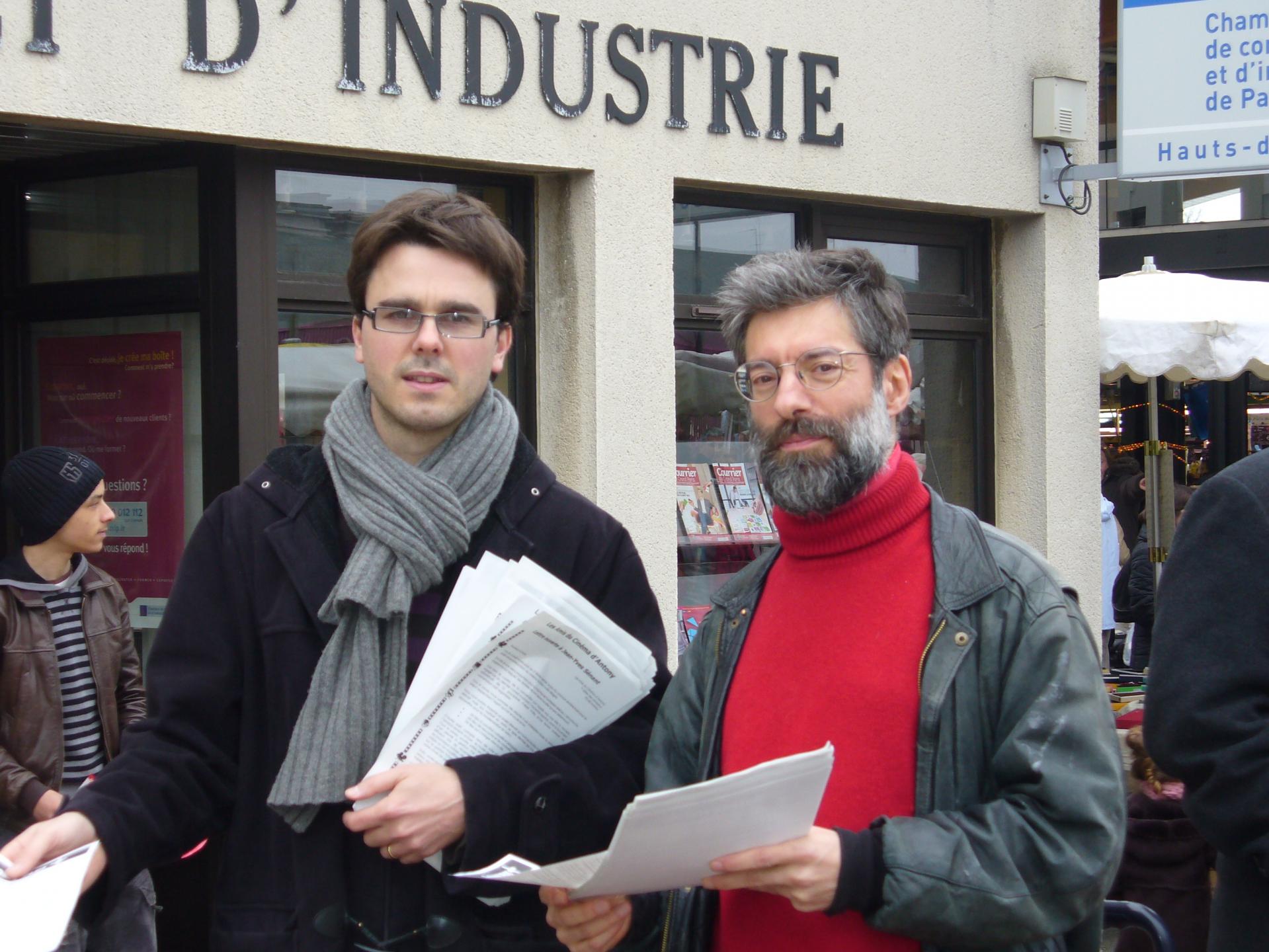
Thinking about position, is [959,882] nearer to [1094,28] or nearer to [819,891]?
[819,891]

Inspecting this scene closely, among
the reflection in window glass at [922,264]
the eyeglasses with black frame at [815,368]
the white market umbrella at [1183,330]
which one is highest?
the reflection in window glass at [922,264]

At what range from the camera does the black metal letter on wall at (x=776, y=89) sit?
6.11m

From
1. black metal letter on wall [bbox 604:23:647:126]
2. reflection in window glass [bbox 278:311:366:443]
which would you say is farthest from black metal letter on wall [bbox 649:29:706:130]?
reflection in window glass [bbox 278:311:366:443]

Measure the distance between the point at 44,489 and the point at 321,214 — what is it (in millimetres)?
1466

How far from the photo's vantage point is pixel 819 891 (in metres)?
1.84

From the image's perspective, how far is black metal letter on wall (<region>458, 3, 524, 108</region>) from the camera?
17.1ft

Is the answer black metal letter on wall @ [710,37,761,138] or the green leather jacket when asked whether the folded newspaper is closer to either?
the green leather jacket

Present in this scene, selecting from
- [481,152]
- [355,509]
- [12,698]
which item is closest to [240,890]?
[355,509]

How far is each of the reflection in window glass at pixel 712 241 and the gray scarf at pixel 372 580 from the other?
4.01 meters

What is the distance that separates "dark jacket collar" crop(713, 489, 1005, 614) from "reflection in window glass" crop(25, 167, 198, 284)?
363cm

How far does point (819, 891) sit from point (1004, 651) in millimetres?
421

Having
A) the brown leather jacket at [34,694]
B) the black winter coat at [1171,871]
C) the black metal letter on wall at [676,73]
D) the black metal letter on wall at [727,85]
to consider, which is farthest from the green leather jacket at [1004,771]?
the black metal letter on wall at [727,85]

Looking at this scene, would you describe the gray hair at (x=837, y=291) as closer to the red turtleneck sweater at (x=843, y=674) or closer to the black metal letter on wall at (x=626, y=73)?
the red turtleneck sweater at (x=843, y=674)

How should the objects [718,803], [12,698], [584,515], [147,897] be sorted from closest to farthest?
[718,803]
[584,515]
[12,698]
[147,897]
